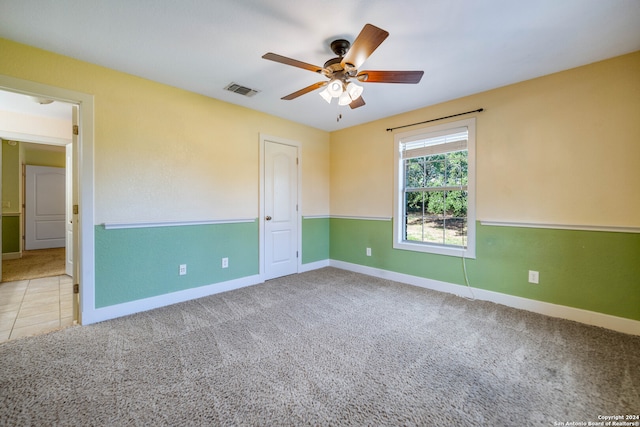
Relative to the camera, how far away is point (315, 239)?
451 centimetres

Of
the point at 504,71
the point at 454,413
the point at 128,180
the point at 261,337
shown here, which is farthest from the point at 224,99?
the point at 454,413

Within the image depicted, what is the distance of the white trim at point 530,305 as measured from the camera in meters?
2.27

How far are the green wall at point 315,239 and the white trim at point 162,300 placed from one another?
104 centimetres

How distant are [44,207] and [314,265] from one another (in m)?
6.65

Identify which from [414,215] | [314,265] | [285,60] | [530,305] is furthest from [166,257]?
[530,305]

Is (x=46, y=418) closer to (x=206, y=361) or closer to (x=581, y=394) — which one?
(x=206, y=361)

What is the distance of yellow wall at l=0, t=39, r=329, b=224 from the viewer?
7.72 ft

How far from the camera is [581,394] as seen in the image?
1.53 meters

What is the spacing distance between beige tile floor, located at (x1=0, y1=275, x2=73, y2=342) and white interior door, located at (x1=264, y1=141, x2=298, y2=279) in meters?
2.24

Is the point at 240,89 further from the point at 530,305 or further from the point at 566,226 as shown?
the point at 530,305

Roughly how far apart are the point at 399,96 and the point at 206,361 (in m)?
3.27

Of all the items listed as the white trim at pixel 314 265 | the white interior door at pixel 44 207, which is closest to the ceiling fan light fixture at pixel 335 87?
the white trim at pixel 314 265

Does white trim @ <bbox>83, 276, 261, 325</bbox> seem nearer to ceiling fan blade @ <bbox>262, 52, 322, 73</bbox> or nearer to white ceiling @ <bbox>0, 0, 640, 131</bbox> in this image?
white ceiling @ <bbox>0, 0, 640, 131</bbox>

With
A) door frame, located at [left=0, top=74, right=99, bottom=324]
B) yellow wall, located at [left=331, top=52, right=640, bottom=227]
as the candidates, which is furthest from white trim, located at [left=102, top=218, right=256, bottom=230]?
yellow wall, located at [left=331, top=52, right=640, bottom=227]
